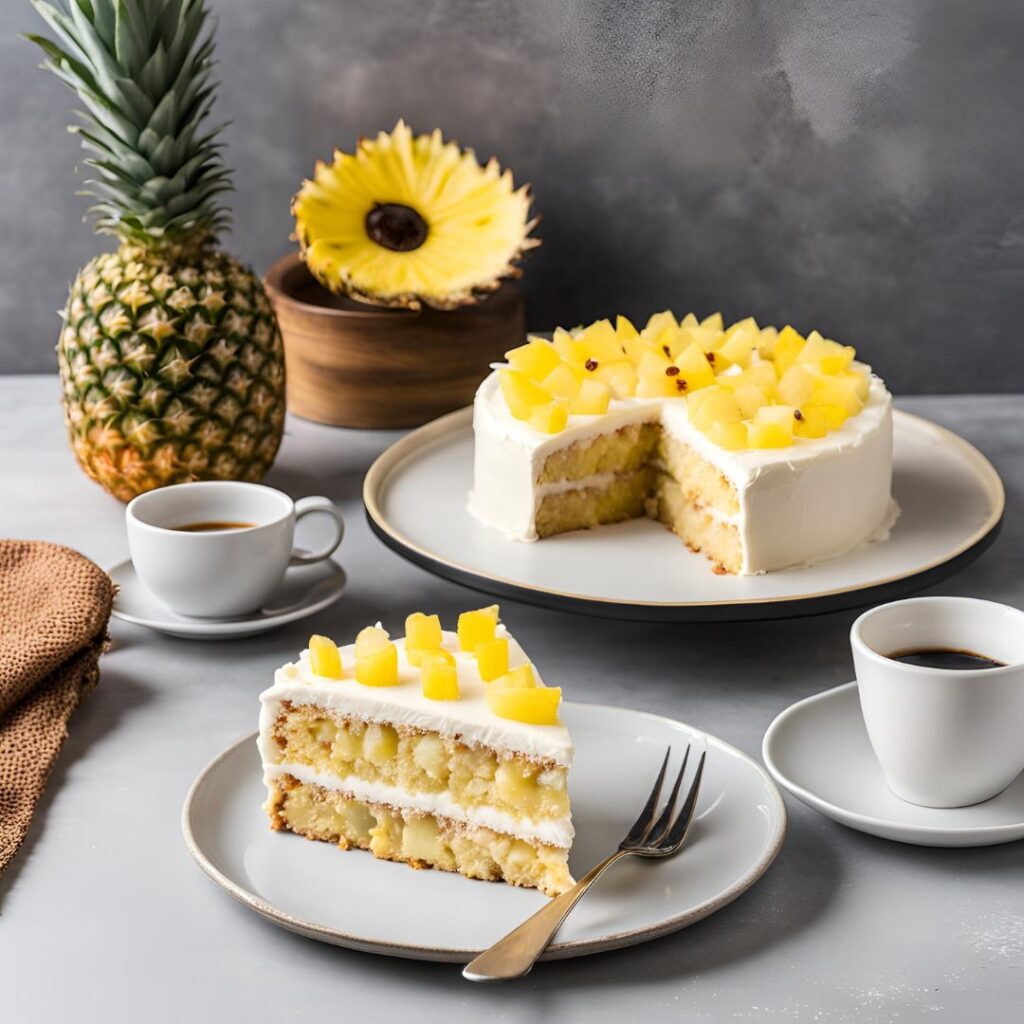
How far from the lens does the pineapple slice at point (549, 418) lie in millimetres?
2375

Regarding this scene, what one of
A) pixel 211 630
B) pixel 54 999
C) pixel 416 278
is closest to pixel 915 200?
pixel 416 278

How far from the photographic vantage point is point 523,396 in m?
2.42

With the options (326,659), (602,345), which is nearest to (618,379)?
(602,345)

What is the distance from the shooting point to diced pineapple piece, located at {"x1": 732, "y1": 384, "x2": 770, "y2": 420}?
2344mm

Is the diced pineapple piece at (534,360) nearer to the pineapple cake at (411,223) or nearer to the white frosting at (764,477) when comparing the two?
the white frosting at (764,477)

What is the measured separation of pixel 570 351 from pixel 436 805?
3.61 feet

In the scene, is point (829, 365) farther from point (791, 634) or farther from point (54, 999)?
point (54, 999)

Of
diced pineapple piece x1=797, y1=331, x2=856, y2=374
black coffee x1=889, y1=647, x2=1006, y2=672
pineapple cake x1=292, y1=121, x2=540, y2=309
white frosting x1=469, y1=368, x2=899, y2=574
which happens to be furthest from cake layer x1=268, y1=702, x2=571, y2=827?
pineapple cake x1=292, y1=121, x2=540, y2=309

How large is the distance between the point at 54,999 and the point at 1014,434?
7.52 ft

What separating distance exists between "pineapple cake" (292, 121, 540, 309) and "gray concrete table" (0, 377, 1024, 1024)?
3.20ft

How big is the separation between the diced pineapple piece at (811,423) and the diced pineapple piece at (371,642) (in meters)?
0.90

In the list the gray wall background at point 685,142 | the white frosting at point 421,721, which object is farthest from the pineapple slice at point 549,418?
the gray wall background at point 685,142

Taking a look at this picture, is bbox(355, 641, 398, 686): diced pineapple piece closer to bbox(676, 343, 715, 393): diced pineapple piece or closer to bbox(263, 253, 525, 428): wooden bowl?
bbox(676, 343, 715, 393): diced pineapple piece

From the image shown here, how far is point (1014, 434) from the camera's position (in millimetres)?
3066
